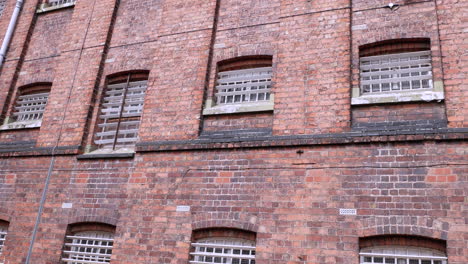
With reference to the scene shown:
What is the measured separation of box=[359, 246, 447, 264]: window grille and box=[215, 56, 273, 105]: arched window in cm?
313

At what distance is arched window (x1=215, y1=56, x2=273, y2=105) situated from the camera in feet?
24.2

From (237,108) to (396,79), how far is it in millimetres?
2730

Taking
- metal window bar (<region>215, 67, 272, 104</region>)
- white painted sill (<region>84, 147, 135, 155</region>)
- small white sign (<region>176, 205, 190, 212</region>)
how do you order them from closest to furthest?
small white sign (<region>176, 205, 190, 212</region>) < metal window bar (<region>215, 67, 272, 104</region>) < white painted sill (<region>84, 147, 135, 155</region>)

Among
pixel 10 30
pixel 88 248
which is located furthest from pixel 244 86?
pixel 10 30

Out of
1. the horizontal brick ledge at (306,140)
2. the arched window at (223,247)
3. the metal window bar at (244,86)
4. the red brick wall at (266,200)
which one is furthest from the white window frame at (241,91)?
the arched window at (223,247)

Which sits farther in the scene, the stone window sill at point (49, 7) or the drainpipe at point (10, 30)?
the drainpipe at point (10, 30)

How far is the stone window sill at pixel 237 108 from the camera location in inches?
273

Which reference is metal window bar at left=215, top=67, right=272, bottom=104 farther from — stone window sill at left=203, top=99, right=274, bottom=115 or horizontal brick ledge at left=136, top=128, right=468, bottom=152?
horizontal brick ledge at left=136, top=128, right=468, bottom=152

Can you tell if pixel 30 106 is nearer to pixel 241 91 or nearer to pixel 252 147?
pixel 241 91

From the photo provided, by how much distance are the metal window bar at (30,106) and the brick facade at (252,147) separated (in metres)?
0.53

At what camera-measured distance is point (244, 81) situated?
7.58 metres

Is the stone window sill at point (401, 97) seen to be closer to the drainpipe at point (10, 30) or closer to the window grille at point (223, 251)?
the window grille at point (223, 251)

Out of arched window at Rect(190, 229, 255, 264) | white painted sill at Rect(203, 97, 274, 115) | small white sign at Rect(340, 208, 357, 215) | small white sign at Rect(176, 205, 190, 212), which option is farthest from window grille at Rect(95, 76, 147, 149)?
small white sign at Rect(340, 208, 357, 215)

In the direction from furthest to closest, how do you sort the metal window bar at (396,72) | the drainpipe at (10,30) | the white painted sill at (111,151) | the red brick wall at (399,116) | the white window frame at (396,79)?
the drainpipe at (10,30) < the white painted sill at (111,151) < the metal window bar at (396,72) < the white window frame at (396,79) < the red brick wall at (399,116)
